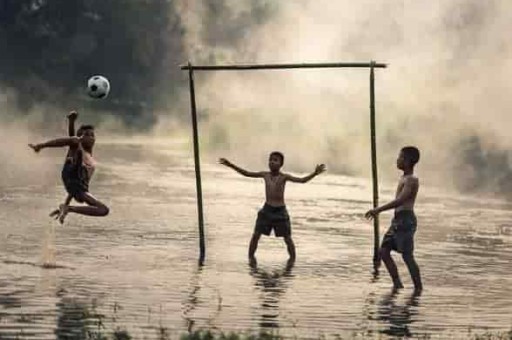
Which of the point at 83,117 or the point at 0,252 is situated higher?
the point at 83,117

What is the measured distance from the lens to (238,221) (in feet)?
75.2

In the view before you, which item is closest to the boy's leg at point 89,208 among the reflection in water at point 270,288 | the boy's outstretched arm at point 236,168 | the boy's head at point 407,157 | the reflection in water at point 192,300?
the reflection in water at point 192,300

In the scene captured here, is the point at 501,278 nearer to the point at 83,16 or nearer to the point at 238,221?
the point at 238,221

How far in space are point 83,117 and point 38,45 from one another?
3.46 m

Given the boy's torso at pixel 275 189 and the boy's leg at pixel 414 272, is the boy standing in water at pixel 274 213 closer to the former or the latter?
the boy's torso at pixel 275 189

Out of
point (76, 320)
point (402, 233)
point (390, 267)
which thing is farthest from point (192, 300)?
point (402, 233)

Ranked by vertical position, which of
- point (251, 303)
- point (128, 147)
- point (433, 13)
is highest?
point (433, 13)

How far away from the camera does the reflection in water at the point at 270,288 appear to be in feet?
40.9

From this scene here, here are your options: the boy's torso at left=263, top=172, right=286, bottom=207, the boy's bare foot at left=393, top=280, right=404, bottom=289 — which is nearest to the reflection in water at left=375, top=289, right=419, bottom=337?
the boy's bare foot at left=393, top=280, right=404, bottom=289

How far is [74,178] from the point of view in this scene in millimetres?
15680

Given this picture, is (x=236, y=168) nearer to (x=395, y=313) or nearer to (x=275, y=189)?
(x=275, y=189)

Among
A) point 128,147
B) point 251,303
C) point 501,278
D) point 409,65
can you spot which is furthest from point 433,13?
point 251,303

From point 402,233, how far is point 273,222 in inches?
112

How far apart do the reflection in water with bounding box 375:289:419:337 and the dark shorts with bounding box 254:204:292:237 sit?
117 inches
